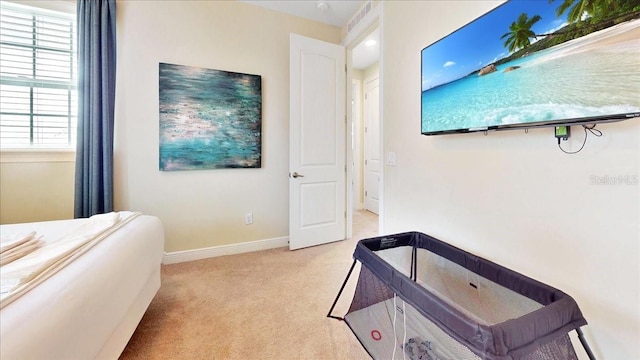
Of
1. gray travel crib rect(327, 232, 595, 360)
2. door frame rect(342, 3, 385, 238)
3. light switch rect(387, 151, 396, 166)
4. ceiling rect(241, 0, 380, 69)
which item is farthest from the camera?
ceiling rect(241, 0, 380, 69)

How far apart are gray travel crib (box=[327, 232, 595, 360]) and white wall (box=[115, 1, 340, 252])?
1.59 metres

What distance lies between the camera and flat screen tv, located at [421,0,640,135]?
2.75 feet

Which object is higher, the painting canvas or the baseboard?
the painting canvas

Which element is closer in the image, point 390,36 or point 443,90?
point 443,90

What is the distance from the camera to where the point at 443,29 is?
1.64 metres

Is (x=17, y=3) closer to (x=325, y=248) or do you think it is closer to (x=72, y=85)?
(x=72, y=85)

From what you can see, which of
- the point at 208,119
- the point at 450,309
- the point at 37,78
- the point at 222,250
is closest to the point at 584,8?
the point at 450,309

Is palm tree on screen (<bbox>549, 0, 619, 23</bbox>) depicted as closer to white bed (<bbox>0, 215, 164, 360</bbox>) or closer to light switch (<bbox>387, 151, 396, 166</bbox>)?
light switch (<bbox>387, 151, 396, 166</bbox>)

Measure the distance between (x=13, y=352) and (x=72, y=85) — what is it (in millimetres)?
2623

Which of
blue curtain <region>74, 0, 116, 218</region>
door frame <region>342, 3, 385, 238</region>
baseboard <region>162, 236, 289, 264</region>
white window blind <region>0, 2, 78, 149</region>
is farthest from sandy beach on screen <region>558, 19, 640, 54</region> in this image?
white window blind <region>0, 2, 78, 149</region>

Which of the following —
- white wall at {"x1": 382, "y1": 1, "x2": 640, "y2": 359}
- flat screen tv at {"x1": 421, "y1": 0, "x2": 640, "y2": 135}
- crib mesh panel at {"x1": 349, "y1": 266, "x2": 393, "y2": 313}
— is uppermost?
flat screen tv at {"x1": 421, "y1": 0, "x2": 640, "y2": 135}

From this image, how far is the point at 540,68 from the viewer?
105 centimetres

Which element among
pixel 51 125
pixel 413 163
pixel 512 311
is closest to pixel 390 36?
pixel 413 163

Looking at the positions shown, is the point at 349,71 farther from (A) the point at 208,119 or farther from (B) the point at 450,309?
(B) the point at 450,309
